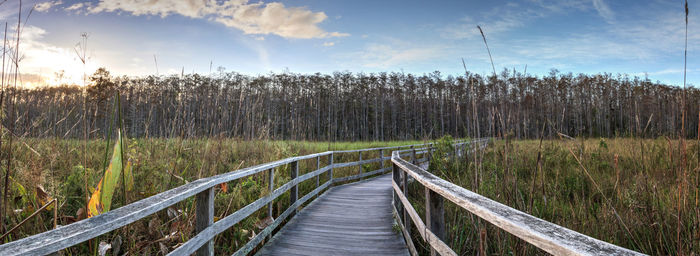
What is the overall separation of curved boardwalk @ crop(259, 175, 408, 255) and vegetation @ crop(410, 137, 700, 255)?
61 centimetres

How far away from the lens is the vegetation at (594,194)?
2.18 metres

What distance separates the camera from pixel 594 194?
16.7ft

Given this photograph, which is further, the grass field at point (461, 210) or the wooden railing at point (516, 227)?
the grass field at point (461, 210)

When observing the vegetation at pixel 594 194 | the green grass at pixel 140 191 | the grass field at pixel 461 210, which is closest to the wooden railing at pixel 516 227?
the vegetation at pixel 594 194

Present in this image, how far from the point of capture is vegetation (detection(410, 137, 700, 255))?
2.18m

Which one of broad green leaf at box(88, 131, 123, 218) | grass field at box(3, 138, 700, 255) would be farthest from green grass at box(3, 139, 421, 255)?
broad green leaf at box(88, 131, 123, 218)

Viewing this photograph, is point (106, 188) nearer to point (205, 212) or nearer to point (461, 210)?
point (205, 212)

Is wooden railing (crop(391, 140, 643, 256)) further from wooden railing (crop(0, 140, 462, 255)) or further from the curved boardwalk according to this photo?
wooden railing (crop(0, 140, 462, 255))

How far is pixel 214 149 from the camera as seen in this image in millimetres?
5039

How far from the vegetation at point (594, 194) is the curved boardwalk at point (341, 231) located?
61 cm

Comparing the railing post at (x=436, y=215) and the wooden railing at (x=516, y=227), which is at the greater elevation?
the wooden railing at (x=516, y=227)

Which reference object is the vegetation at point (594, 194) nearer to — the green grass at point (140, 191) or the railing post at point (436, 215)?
the railing post at point (436, 215)

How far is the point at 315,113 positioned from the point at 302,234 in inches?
1874

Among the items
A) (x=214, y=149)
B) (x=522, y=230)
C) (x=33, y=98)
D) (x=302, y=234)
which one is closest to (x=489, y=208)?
(x=522, y=230)
